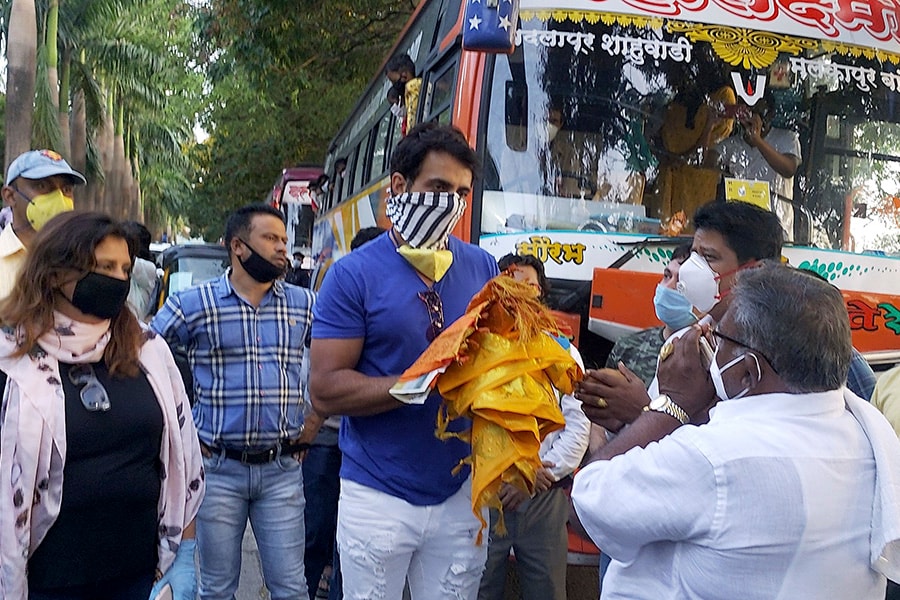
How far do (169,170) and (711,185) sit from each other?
4955cm

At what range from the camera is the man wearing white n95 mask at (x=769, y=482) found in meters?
1.77

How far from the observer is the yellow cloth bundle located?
2490 mm

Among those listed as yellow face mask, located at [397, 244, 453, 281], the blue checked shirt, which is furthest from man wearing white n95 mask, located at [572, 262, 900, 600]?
the blue checked shirt

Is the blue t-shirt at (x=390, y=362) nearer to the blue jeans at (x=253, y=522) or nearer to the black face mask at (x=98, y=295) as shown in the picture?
the black face mask at (x=98, y=295)

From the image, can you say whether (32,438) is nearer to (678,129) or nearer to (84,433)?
(84,433)

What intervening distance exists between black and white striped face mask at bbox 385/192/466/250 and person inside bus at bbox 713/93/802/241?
277 cm

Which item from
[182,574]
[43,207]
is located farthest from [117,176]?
[182,574]

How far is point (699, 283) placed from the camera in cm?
310

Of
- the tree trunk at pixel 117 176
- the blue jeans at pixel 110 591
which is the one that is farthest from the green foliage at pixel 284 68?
the tree trunk at pixel 117 176

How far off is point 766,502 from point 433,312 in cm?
135

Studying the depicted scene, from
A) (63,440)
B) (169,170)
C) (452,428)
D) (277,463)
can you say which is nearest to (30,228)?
(277,463)

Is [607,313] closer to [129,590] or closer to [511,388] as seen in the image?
[511,388]

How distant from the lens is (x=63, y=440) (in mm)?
2598

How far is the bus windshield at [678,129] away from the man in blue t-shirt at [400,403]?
1.95 metres
